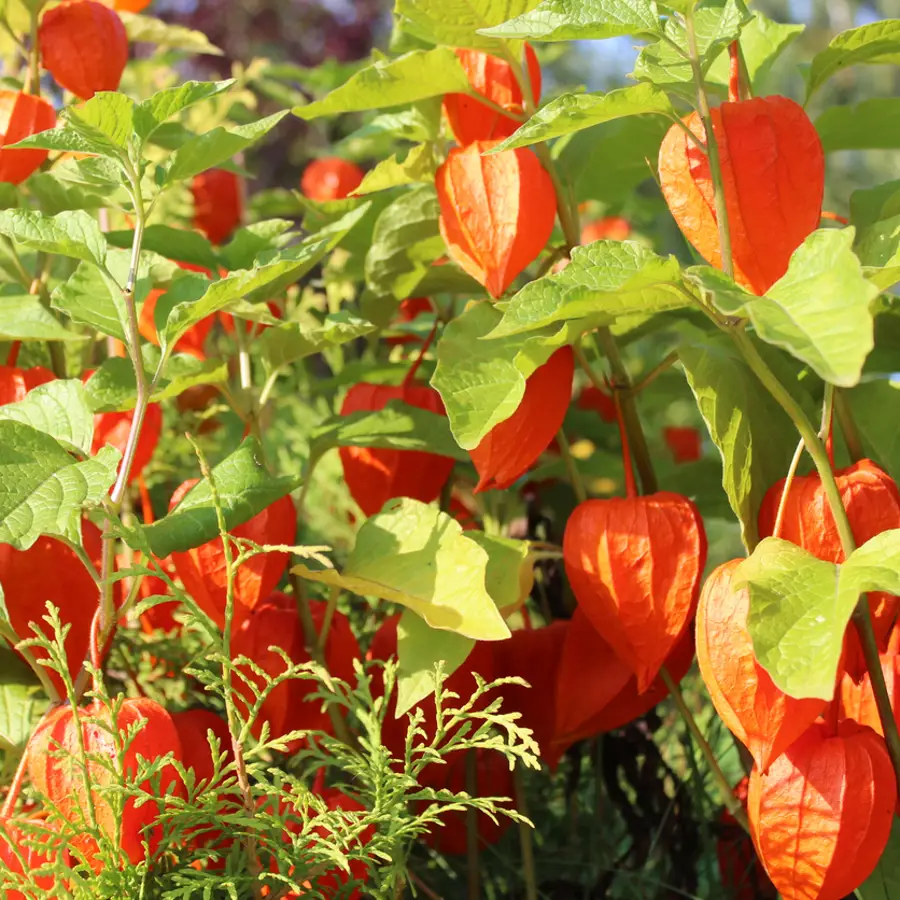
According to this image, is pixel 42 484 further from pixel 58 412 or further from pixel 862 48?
pixel 862 48

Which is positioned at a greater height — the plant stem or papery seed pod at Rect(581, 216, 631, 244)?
papery seed pod at Rect(581, 216, 631, 244)

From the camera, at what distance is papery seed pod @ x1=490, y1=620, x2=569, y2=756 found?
79cm

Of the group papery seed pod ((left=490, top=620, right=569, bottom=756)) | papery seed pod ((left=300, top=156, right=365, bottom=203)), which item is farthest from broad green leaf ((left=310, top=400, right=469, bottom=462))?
papery seed pod ((left=300, top=156, right=365, bottom=203))

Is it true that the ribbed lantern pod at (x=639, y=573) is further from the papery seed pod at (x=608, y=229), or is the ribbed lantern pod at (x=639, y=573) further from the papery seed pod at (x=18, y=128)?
the papery seed pod at (x=608, y=229)

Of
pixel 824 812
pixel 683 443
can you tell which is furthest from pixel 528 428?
pixel 683 443

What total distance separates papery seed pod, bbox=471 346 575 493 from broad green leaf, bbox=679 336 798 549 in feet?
0.26

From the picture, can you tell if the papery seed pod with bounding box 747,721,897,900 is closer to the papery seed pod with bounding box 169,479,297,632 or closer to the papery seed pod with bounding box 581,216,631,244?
the papery seed pod with bounding box 169,479,297,632

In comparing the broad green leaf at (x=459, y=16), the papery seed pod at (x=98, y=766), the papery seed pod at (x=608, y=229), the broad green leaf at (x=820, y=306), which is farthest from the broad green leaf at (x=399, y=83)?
the papery seed pod at (x=608, y=229)

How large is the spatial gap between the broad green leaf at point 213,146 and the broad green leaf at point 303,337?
0.11 metres

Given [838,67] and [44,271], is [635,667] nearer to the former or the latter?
[838,67]

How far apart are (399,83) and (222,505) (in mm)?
283

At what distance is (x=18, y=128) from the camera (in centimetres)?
74

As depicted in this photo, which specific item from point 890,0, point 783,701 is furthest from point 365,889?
point 890,0

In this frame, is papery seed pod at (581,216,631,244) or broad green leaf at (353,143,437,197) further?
papery seed pod at (581,216,631,244)
